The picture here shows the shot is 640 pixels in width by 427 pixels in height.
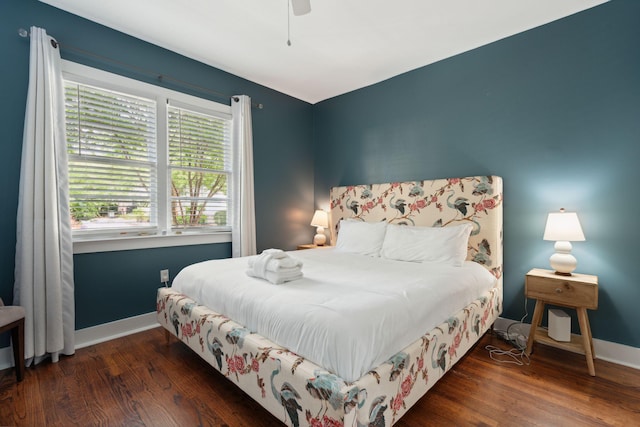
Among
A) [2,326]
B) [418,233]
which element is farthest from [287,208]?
[2,326]

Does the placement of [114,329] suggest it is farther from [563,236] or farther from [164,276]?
[563,236]

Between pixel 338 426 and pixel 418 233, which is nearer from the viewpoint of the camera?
pixel 338 426

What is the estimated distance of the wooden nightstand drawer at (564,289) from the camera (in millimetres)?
2002

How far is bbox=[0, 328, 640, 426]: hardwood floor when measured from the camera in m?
1.57

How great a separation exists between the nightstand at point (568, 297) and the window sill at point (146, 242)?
2.95m

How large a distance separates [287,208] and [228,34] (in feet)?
6.85

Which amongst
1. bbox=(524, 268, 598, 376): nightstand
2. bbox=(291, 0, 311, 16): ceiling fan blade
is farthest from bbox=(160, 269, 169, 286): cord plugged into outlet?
bbox=(524, 268, 598, 376): nightstand

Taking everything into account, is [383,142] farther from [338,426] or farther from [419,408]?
[338,426]

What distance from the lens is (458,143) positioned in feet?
9.73

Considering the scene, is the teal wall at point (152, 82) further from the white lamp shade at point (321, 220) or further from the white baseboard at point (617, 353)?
the white baseboard at point (617, 353)

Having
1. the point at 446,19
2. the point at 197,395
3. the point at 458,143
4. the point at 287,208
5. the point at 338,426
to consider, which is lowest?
the point at 197,395

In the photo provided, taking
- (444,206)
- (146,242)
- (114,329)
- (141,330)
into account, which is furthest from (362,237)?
(114,329)

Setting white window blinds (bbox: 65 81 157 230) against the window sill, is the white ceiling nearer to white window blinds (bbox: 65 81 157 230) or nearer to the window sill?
white window blinds (bbox: 65 81 157 230)

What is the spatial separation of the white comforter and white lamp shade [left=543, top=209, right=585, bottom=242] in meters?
0.57
